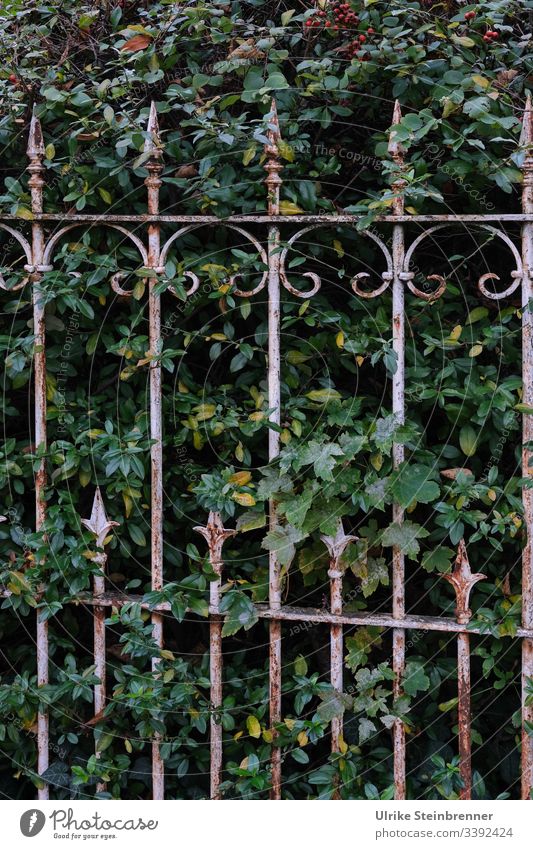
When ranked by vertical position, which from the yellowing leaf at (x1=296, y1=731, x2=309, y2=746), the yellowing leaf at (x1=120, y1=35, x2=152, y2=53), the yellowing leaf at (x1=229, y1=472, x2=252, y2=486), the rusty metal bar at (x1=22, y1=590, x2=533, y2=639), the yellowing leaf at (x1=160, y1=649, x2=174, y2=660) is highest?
the yellowing leaf at (x1=120, y1=35, x2=152, y2=53)

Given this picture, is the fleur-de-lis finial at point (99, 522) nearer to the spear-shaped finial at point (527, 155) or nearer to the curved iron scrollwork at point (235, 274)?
the curved iron scrollwork at point (235, 274)

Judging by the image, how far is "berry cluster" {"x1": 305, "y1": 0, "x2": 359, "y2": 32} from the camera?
2475 millimetres

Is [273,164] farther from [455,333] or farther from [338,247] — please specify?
[455,333]

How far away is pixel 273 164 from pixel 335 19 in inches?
21.1

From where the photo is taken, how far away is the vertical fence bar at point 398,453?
93.4 inches

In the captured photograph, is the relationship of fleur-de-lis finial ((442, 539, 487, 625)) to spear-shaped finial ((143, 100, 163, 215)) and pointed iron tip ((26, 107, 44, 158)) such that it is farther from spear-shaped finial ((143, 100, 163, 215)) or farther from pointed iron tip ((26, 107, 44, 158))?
pointed iron tip ((26, 107, 44, 158))

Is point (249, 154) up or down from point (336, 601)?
up

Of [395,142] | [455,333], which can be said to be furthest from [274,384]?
[395,142]

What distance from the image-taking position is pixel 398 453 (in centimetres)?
241

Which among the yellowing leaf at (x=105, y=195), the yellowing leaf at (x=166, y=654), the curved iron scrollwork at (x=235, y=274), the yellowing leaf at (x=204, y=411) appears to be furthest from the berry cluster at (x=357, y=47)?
the yellowing leaf at (x=166, y=654)

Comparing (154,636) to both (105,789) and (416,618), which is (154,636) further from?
(416,618)

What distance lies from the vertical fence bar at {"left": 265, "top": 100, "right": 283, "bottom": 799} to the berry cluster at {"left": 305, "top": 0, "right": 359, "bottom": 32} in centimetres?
36

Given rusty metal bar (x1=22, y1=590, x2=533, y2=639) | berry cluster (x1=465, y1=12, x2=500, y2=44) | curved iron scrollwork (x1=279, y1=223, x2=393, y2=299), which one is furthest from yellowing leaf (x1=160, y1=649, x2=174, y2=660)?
berry cluster (x1=465, y1=12, x2=500, y2=44)

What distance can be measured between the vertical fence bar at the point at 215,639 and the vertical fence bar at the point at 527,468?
0.88 meters
